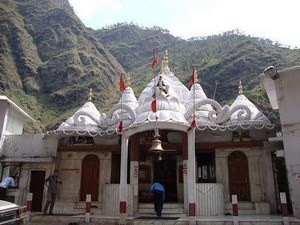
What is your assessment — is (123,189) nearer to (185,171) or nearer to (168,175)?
(185,171)

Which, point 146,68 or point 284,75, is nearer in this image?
point 284,75

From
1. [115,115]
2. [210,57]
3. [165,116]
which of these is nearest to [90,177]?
[115,115]

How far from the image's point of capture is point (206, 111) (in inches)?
662

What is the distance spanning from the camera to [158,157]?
13.8 meters

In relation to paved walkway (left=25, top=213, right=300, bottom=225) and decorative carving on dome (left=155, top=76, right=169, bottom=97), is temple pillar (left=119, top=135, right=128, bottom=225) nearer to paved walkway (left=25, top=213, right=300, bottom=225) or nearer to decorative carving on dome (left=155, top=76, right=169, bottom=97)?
paved walkway (left=25, top=213, right=300, bottom=225)

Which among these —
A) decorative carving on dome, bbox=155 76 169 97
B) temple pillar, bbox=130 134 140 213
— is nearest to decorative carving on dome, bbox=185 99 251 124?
decorative carving on dome, bbox=155 76 169 97

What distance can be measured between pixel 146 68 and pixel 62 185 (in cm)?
5641

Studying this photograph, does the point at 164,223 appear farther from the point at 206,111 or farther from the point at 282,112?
the point at 206,111

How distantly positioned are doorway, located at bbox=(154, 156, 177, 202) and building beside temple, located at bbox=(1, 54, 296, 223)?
0.17ft

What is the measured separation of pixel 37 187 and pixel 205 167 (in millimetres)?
8872

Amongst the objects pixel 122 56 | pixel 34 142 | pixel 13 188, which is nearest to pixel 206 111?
pixel 34 142

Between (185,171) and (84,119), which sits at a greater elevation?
(84,119)

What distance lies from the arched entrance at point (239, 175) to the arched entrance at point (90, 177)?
6608 millimetres

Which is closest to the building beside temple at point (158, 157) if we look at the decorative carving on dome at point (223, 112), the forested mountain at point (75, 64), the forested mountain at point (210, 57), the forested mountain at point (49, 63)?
the decorative carving on dome at point (223, 112)
